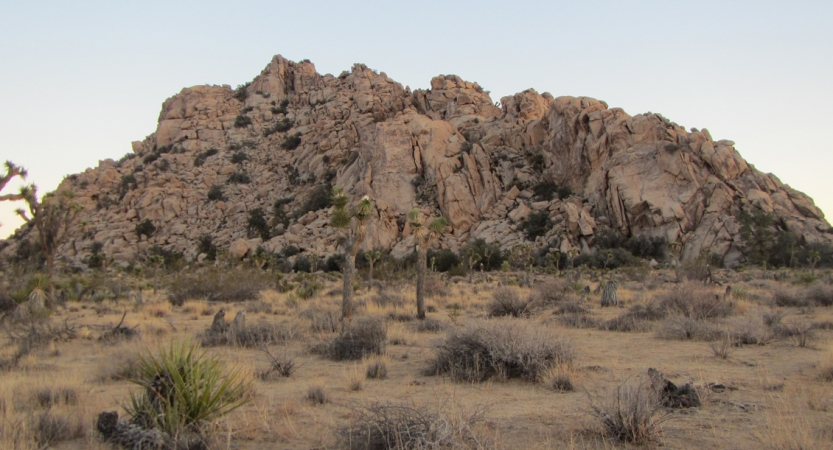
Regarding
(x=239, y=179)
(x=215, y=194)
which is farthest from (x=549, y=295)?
(x=239, y=179)

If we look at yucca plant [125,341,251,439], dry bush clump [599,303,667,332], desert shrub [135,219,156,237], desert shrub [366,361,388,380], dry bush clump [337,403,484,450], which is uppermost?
desert shrub [135,219,156,237]

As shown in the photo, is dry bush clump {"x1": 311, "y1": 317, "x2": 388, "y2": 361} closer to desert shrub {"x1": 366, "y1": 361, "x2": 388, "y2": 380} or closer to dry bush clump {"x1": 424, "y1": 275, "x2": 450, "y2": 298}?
desert shrub {"x1": 366, "y1": 361, "x2": 388, "y2": 380}

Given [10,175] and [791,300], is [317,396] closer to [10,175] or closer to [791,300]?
[10,175]

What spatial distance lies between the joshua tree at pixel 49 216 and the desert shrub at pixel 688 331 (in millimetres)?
19033

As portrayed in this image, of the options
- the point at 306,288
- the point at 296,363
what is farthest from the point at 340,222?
the point at 306,288

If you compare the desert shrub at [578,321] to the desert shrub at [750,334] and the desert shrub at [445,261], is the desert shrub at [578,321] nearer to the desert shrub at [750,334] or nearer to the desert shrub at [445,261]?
the desert shrub at [750,334]

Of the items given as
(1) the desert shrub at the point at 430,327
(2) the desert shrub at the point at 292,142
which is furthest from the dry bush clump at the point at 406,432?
(2) the desert shrub at the point at 292,142

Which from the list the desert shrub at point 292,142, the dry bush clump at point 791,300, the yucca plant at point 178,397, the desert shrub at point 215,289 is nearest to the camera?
the yucca plant at point 178,397

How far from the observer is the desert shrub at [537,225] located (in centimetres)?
5003

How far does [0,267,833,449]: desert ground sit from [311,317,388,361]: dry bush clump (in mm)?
119

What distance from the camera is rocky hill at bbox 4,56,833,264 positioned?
4675cm

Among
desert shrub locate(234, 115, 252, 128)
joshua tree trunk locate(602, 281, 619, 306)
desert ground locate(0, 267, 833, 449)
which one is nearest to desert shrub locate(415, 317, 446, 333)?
desert ground locate(0, 267, 833, 449)

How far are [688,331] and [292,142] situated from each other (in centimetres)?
6468

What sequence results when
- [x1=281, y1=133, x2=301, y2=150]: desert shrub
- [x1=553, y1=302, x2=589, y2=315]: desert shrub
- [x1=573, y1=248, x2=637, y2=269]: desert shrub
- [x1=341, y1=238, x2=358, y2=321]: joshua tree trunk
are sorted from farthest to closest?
1. [x1=281, y1=133, x2=301, y2=150]: desert shrub
2. [x1=573, y1=248, x2=637, y2=269]: desert shrub
3. [x1=553, y1=302, x2=589, y2=315]: desert shrub
4. [x1=341, y1=238, x2=358, y2=321]: joshua tree trunk
